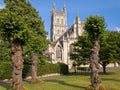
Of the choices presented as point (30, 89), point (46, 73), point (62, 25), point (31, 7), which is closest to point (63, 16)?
point (62, 25)

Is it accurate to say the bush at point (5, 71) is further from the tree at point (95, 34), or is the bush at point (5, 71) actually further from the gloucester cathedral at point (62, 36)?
the gloucester cathedral at point (62, 36)

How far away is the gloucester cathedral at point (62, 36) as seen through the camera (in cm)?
11612

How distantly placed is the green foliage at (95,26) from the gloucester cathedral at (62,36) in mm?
62776

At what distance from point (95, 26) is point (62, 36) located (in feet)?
390

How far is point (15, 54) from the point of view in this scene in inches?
982

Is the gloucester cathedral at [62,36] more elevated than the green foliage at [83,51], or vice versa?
the gloucester cathedral at [62,36]

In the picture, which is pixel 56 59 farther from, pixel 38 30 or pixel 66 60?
pixel 38 30

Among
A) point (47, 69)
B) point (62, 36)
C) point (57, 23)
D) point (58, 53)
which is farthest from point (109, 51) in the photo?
point (57, 23)

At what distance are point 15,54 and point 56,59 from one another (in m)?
92.3

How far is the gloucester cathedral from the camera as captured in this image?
381 feet

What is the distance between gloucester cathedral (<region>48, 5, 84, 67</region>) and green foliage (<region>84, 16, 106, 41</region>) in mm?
62776

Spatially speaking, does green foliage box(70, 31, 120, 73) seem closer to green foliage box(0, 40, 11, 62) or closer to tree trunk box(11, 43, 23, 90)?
green foliage box(0, 40, 11, 62)

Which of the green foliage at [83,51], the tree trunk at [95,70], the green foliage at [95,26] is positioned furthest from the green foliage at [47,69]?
the tree trunk at [95,70]

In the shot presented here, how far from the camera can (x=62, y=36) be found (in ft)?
482
